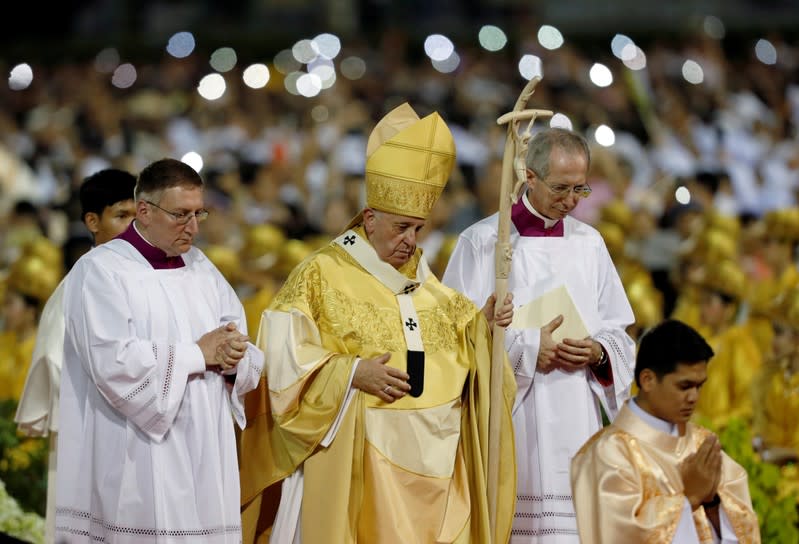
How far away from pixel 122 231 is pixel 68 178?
1239 cm

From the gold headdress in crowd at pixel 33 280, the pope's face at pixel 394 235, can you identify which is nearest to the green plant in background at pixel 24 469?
the gold headdress in crowd at pixel 33 280

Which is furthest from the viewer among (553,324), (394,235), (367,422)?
(553,324)

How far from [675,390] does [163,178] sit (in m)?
2.37

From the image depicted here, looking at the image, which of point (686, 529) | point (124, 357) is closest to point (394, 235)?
point (124, 357)

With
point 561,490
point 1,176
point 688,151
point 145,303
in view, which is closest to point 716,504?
point 561,490

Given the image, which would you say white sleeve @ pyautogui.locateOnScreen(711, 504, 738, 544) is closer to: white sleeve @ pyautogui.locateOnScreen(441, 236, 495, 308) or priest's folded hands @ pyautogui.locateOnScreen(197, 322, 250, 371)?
white sleeve @ pyautogui.locateOnScreen(441, 236, 495, 308)

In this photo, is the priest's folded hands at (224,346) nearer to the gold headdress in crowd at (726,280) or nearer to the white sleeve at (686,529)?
the white sleeve at (686,529)

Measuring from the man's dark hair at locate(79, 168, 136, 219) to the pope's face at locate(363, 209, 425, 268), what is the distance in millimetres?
1335

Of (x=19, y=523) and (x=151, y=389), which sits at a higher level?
(x=151, y=389)

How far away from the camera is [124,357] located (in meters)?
6.63

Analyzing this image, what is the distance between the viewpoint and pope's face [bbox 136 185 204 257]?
682cm

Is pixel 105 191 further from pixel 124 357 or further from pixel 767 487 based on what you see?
pixel 767 487

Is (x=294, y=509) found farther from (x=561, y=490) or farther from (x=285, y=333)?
(x=561, y=490)

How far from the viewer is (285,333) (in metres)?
7.00
